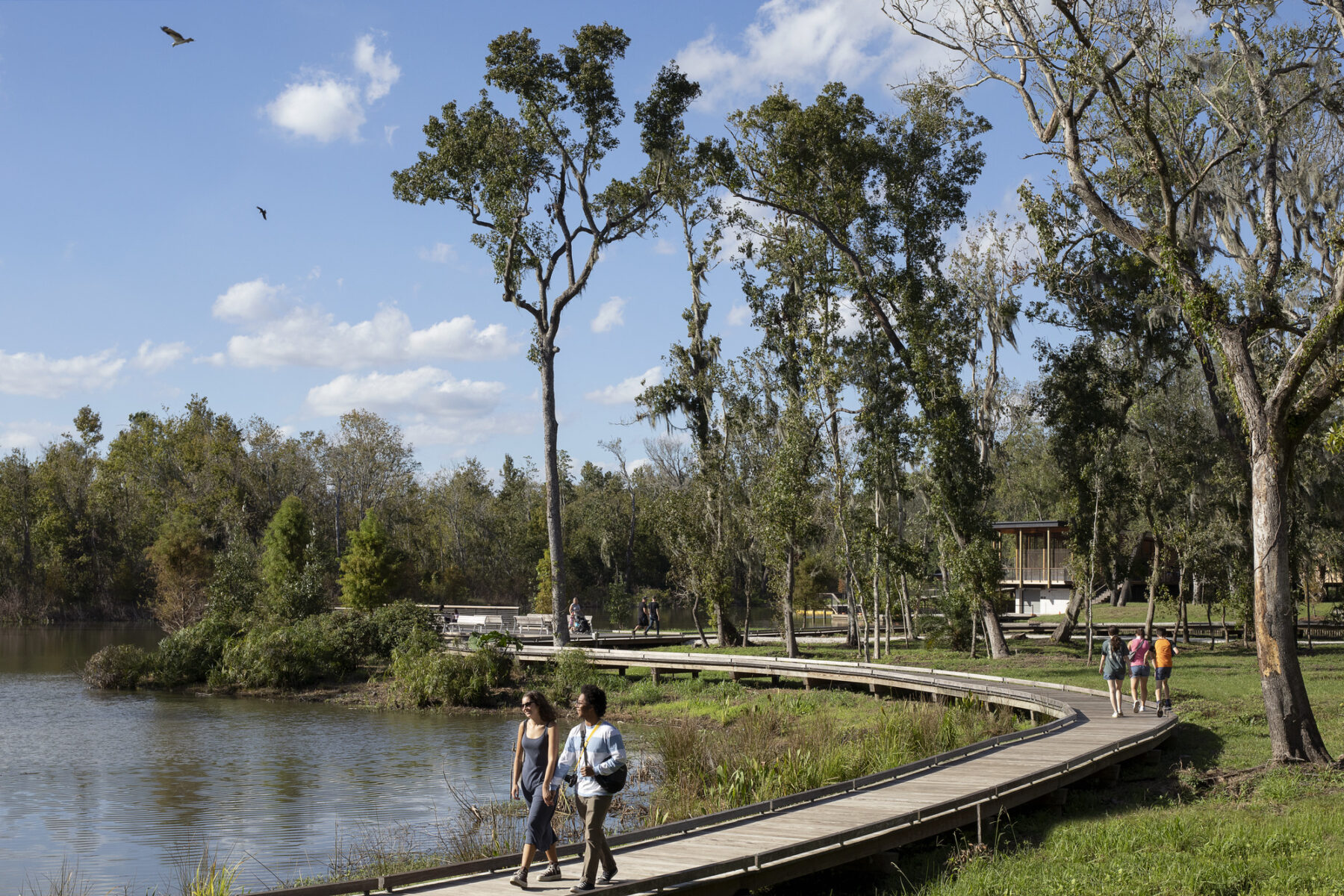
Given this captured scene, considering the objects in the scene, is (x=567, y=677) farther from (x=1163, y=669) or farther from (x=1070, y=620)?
(x=1070, y=620)

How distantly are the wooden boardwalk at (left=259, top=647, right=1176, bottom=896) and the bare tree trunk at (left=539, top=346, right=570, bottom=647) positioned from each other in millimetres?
19494

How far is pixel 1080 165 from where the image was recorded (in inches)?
588

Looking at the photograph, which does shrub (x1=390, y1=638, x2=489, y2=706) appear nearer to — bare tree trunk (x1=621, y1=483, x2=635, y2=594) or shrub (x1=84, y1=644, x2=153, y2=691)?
shrub (x1=84, y1=644, x2=153, y2=691)

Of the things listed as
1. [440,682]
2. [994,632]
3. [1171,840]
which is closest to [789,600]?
[994,632]

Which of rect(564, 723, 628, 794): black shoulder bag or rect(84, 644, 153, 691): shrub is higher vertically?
rect(564, 723, 628, 794): black shoulder bag

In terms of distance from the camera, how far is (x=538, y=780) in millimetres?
8391

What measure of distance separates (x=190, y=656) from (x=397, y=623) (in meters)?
6.41

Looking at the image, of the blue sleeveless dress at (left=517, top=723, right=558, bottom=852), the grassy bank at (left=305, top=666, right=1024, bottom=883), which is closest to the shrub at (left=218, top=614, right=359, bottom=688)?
the grassy bank at (left=305, top=666, right=1024, bottom=883)

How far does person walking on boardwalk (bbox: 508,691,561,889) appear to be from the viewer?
8.18 metres

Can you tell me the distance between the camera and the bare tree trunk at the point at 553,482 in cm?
3441

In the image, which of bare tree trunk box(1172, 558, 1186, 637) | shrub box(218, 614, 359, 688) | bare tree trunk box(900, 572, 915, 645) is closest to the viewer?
bare tree trunk box(1172, 558, 1186, 637)

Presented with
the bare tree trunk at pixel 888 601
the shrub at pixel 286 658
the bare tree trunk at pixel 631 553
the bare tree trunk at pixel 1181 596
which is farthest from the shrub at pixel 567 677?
the bare tree trunk at pixel 631 553

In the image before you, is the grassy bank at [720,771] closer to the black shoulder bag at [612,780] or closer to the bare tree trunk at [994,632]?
the black shoulder bag at [612,780]

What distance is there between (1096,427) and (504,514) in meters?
52.1
